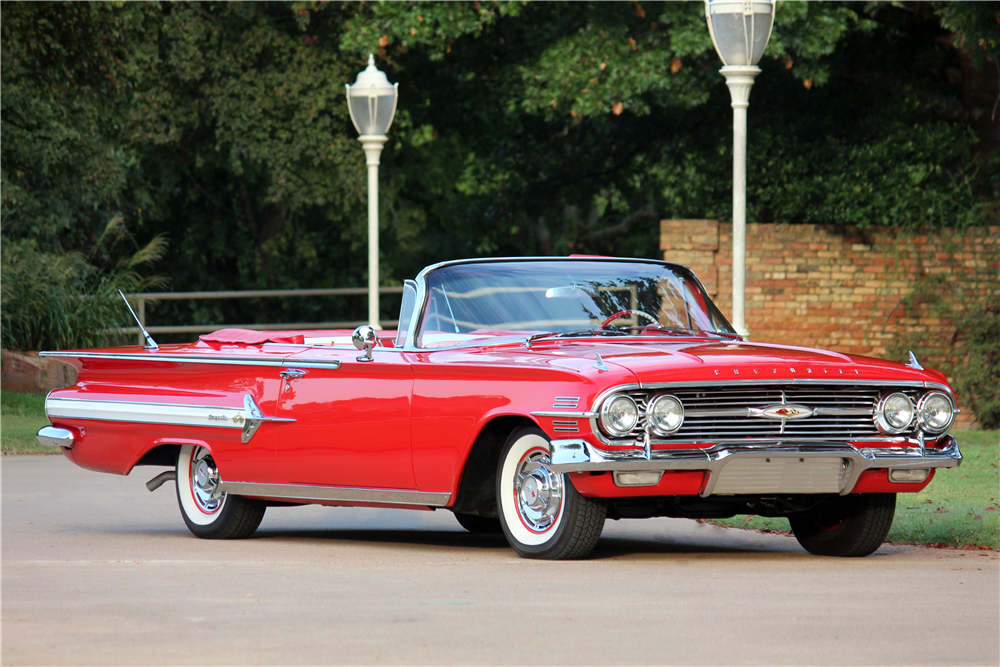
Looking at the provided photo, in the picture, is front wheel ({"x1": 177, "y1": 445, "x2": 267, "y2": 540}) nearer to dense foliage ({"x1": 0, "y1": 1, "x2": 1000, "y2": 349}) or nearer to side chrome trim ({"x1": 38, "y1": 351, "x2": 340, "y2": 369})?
side chrome trim ({"x1": 38, "y1": 351, "x2": 340, "y2": 369})

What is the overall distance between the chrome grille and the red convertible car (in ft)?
0.03

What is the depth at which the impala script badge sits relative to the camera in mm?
7219

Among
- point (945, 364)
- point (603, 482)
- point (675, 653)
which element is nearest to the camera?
point (675, 653)

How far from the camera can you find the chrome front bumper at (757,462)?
696cm

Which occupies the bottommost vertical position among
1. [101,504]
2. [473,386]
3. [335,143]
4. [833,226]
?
[101,504]

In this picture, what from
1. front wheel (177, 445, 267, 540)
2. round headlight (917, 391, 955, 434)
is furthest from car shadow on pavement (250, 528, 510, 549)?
round headlight (917, 391, 955, 434)

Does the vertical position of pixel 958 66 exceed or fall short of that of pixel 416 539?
it exceeds it

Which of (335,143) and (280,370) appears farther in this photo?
(335,143)

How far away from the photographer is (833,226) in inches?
744

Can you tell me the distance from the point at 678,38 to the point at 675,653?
15417 millimetres

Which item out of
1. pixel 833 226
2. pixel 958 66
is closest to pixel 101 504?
pixel 833 226

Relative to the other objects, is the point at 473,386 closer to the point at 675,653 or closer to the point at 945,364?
the point at 675,653

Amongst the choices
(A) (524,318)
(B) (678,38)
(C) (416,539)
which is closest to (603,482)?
(A) (524,318)

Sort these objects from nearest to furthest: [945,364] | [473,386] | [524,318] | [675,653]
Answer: [675,653] < [473,386] < [524,318] < [945,364]
